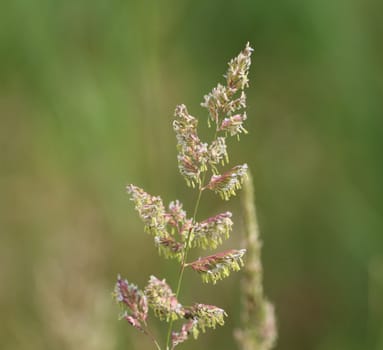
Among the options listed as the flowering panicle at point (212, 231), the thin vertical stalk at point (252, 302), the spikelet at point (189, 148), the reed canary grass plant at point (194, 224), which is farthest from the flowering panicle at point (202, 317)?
the thin vertical stalk at point (252, 302)

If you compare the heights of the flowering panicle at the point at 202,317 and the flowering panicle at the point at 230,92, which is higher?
the flowering panicle at the point at 230,92

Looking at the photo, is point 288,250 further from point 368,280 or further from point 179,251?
point 179,251

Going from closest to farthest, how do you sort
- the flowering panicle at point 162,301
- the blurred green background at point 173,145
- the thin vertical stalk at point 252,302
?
the flowering panicle at point 162,301 → the thin vertical stalk at point 252,302 → the blurred green background at point 173,145

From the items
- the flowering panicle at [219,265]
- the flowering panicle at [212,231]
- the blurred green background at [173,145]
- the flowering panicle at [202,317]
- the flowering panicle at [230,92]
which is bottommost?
the flowering panicle at [202,317]

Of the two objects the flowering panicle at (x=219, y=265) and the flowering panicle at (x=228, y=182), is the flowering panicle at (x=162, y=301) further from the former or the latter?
the flowering panicle at (x=228, y=182)

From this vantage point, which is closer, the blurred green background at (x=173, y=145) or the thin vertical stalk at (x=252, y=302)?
the thin vertical stalk at (x=252, y=302)

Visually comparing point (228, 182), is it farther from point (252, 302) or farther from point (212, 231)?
point (252, 302)

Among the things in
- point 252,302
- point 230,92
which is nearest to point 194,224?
point 230,92
